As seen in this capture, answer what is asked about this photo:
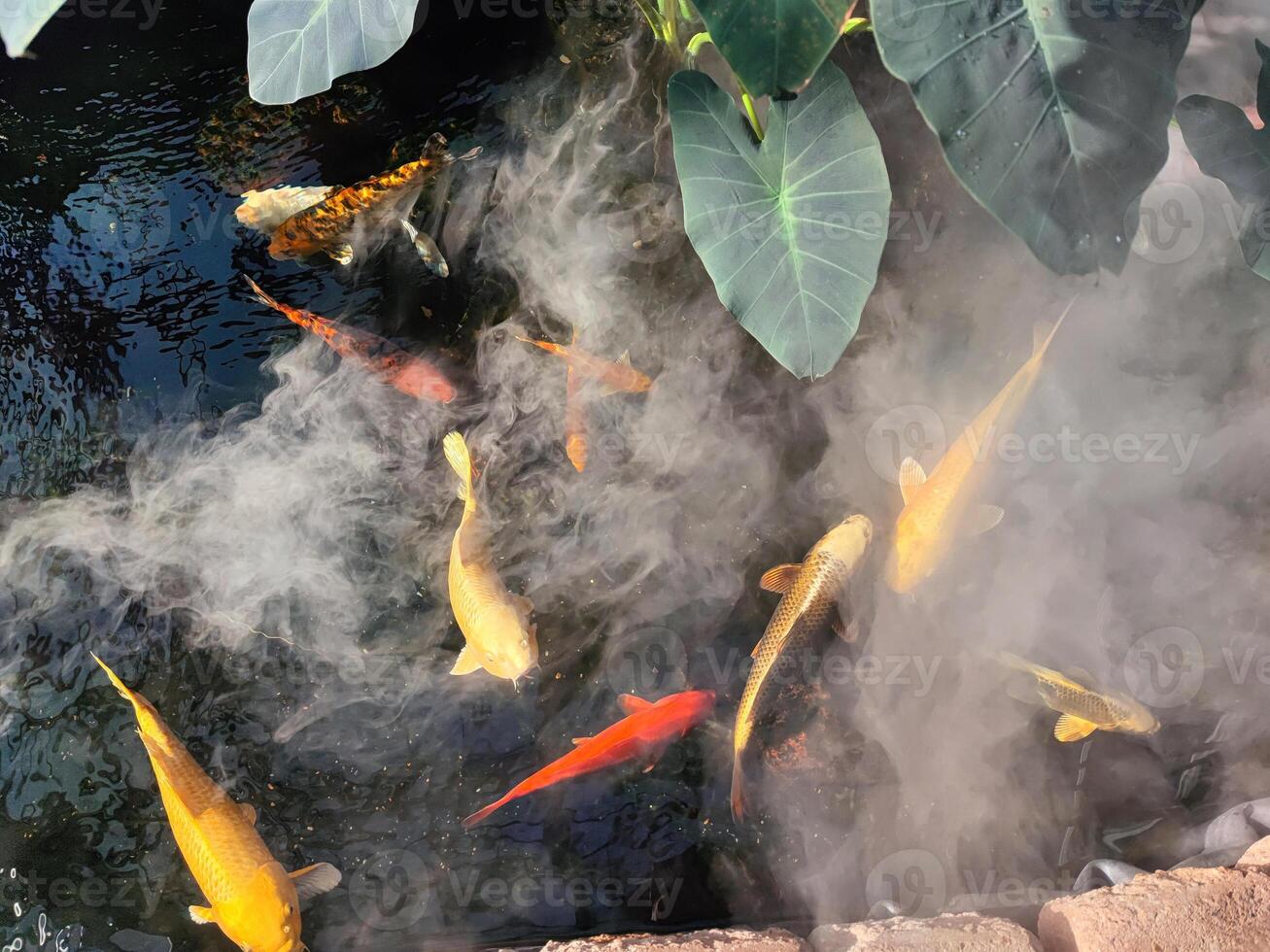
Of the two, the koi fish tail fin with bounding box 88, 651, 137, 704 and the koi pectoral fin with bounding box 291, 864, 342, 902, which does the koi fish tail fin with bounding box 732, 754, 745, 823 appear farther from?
the koi fish tail fin with bounding box 88, 651, 137, 704

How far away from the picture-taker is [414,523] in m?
3.18

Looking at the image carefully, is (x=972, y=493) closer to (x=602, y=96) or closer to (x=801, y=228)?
(x=801, y=228)

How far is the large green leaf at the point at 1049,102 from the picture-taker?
1.94m

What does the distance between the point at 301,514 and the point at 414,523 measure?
1.39 ft

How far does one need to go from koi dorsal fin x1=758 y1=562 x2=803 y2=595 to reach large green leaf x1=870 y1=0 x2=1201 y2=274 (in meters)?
1.42

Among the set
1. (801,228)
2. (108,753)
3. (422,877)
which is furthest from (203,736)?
(801,228)

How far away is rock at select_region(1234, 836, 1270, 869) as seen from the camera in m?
2.62

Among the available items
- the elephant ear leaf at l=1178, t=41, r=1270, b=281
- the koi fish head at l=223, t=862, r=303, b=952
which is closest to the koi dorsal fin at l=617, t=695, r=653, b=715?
the koi fish head at l=223, t=862, r=303, b=952

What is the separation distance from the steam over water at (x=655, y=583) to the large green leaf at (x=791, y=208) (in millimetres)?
788

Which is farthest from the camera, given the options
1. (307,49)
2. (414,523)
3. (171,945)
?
(414,523)

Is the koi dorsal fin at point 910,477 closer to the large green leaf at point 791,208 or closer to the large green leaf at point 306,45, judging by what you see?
the large green leaf at point 791,208

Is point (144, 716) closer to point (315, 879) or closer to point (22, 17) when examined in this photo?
point (315, 879)

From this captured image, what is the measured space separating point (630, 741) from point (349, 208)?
7.01 feet

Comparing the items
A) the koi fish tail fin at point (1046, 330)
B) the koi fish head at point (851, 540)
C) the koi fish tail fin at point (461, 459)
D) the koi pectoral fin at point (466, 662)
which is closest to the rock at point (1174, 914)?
the koi fish head at point (851, 540)
